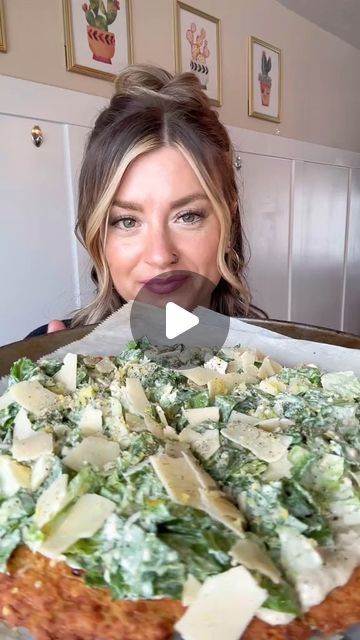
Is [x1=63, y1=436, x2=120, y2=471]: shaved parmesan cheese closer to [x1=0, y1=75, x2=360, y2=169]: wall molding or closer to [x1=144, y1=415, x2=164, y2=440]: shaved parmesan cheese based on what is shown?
[x1=144, y1=415, x2=164, y2=440]: shaved parmesan cheese

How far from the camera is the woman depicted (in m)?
0.97

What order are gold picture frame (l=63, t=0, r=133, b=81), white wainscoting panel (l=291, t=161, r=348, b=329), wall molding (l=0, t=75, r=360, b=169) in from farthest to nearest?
white wainscoting panel (l=291, t=161, r=348, b=329)
gold picture frame (l=63, t=0, r=133, b=81)
wall molding (l=0, t=75, r=360, b=169)

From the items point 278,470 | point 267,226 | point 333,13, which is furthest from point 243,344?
point 333,13

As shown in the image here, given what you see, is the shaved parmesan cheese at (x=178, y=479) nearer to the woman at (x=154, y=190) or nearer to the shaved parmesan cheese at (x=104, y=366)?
the shaved parmesan cheese at (x=104, y=366)

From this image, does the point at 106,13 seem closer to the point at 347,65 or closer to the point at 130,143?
the point at 130,143

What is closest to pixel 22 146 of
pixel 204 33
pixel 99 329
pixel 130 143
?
pixel 130 143

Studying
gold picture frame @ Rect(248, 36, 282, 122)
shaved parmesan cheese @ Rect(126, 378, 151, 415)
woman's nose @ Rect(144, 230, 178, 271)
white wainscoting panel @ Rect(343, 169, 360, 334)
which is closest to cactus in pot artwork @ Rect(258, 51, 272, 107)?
gold picture frame @ Rect(248, 36, 282, 122)

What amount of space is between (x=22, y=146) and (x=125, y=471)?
110 centimetres

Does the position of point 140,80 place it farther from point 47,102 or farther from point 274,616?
point 274,616

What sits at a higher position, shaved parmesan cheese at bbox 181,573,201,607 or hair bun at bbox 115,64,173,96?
hair bun at bbox 115,64,173,96

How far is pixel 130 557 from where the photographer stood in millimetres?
351

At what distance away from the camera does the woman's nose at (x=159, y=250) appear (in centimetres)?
95
